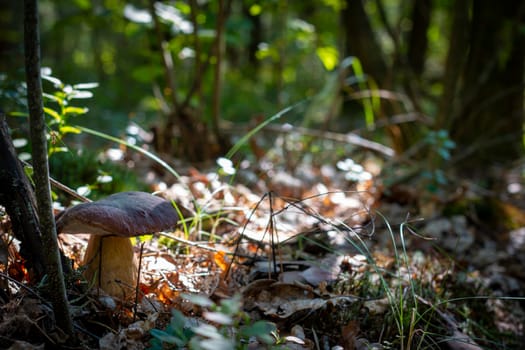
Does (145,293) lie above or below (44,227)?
below

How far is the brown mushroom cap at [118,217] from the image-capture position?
1.55 metres

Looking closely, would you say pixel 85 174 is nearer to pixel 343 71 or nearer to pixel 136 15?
pixel 136 15

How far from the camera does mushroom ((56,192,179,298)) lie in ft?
5.11

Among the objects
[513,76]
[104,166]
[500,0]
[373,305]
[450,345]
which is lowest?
Answer: [450,345]

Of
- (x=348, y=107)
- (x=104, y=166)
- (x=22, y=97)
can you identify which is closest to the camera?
(x=22, y=97)

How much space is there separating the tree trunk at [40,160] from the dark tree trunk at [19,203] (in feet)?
1.01

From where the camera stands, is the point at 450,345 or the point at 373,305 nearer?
the point at 450,345

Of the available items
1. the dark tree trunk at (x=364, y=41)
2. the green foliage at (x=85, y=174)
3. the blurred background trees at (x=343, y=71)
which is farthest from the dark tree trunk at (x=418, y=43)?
the green foliage at (x=85, y=174)

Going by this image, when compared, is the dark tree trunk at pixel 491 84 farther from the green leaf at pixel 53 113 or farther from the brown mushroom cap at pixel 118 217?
the brown mushroom cap at pixel 118 217

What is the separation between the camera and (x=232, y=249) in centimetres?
259

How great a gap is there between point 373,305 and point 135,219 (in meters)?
1.20

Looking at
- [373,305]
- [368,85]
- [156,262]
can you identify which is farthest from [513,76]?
[156,262]

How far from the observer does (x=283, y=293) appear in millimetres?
2139

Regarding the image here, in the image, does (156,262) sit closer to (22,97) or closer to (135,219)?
(135,219)
